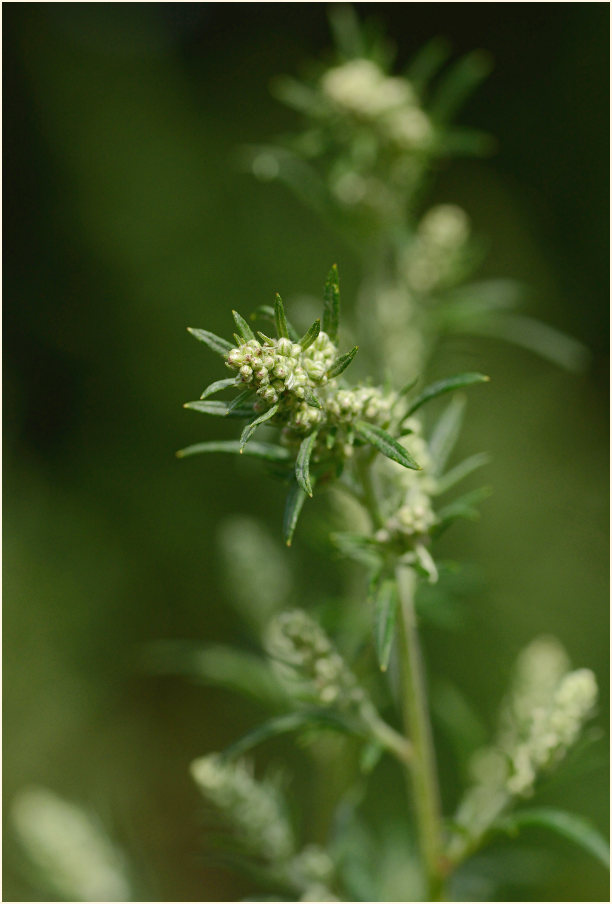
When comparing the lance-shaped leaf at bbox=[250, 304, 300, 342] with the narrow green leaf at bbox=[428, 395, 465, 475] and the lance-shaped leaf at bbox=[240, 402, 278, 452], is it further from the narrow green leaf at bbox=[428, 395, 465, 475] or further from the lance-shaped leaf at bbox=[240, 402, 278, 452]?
the narrow green leaf at bbox=[428, 395, 465, 475]

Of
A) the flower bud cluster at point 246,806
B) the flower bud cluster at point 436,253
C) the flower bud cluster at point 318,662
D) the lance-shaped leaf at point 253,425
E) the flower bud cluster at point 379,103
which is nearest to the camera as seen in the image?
the lance-shaped leaf at point 253,425

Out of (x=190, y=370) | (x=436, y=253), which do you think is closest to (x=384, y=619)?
(x=436, y=253)

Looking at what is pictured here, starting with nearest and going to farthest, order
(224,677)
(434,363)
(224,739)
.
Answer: (224,677)
(434,363)
(224,739)

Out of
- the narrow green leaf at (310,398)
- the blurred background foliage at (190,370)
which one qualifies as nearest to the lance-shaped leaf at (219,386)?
the narrow green leaf at (310,398)

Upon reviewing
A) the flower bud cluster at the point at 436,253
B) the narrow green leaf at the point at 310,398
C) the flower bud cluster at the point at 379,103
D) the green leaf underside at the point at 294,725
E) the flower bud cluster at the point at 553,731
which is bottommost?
the flower bud cluster at the point at 553,731

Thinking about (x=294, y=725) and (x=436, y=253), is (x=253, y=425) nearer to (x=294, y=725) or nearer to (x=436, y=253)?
(x=294, y=725)

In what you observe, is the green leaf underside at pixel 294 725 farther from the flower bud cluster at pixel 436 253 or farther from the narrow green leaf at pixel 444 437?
the flower bud cluster at pixel 436 253

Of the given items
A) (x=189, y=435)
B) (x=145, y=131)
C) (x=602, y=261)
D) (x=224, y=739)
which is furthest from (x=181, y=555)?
(x=602, y=261)

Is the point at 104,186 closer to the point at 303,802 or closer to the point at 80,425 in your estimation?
the point at 80,425
